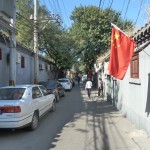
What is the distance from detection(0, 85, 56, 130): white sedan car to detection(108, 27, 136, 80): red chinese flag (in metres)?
3.21

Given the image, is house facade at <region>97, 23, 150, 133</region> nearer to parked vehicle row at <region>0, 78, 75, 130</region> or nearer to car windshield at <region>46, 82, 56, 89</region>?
parked vehicle row at <region>0, 78, 75, 130</region>

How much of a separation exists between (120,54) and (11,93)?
450cm

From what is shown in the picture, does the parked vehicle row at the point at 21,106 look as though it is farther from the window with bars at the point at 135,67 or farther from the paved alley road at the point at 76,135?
the window with bars at the point at 135,67

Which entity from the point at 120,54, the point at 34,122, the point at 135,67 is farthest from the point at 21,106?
the point at 135,67

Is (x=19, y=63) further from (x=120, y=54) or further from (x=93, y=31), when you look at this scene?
(x=93, y=31)

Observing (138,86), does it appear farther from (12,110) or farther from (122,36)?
(12,110)

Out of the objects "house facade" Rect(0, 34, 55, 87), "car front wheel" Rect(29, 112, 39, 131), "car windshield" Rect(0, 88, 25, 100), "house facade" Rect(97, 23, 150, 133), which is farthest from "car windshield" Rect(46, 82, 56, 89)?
"car front wheel" Rect(29, 112, 39, 131)

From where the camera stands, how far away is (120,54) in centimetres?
952

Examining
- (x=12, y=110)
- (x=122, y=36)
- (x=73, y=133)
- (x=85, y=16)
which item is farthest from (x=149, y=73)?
(x=85, y=16)

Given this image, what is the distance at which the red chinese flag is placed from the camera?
942 cm

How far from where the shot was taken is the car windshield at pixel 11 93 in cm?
1170

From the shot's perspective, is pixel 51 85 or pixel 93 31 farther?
pixel 93 31

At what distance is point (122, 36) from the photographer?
9.56 metres

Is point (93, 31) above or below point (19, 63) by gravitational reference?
above
